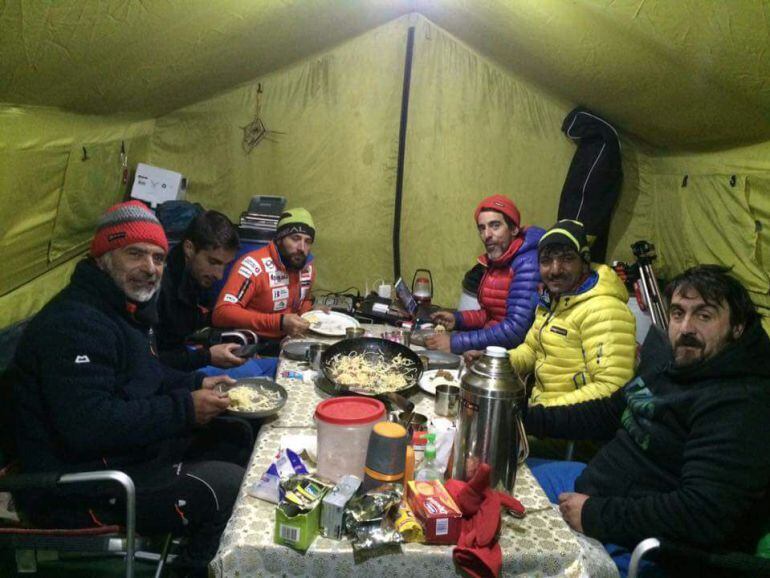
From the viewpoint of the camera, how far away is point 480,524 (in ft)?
3.62

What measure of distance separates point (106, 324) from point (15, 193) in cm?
109

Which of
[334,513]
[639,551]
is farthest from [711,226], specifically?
[334,513]

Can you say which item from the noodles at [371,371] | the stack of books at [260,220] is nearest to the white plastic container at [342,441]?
the noodles at [371,371]

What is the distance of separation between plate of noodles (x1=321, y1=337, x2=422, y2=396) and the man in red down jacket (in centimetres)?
58

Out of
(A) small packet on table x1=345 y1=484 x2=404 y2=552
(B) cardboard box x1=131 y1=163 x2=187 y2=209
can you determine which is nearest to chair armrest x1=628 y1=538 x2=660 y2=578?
(A) small packet on table x1=345 y1=484 x2=404 y2=552

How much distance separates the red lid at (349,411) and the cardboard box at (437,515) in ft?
0.75

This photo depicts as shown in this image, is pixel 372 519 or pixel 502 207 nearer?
pixel 372 519

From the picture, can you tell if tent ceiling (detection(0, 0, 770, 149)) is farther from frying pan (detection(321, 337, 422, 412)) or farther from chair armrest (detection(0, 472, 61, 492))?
frying pan (detection(321, 337, 422, 412))

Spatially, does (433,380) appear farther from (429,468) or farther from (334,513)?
(334,513)

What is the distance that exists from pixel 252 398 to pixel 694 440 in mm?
1461

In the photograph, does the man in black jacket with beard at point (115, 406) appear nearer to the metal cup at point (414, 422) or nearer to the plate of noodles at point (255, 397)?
the plate of noodles at point (255, 397)

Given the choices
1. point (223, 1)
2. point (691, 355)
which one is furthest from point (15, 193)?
point (691, 355)

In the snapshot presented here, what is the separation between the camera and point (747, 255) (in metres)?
2.80

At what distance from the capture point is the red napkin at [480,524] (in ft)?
3.43
